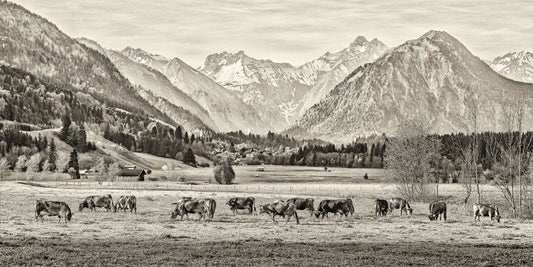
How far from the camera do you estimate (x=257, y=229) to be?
5012 centimetres

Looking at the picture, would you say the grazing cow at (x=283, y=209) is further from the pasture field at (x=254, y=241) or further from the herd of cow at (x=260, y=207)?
the pasture field at (x=254, y=241)

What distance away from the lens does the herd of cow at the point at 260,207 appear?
5525 centimetres

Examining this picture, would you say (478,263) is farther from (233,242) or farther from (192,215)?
(192,215)

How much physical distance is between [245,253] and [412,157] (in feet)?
246

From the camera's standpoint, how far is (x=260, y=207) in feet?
218

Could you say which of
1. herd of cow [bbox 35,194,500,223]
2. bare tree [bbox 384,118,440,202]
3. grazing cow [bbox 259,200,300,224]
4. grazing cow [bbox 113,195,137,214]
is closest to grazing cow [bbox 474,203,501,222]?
herd of cow [bbox 35,194,500,223]

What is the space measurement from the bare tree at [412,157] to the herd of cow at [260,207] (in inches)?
1162

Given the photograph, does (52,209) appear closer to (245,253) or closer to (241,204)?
(241,204)

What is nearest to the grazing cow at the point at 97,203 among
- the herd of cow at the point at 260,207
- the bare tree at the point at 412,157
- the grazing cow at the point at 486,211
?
the herd of cow at the point at 260,207

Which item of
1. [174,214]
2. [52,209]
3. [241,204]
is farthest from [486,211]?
[52,209]

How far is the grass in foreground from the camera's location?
1294 inches

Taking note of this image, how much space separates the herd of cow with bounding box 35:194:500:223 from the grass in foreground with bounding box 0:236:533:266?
14.7 metres

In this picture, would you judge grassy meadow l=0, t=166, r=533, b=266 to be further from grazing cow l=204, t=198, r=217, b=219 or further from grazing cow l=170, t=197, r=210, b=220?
grazing cow l=204, t=198, r=217, b=219

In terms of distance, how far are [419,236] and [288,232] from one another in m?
9.62
